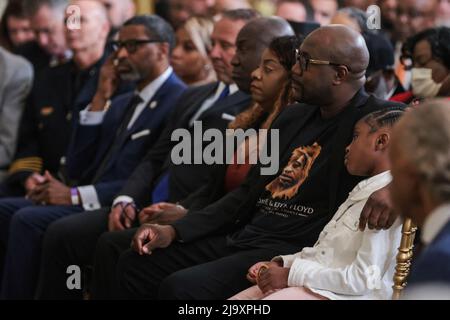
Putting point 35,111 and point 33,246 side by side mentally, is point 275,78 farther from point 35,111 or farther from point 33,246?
point 35,111

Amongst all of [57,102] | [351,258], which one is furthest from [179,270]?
[57,102]

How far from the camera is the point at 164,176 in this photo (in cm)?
381

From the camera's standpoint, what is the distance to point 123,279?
10.0 feet

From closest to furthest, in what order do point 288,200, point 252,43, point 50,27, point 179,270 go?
point 288,200 → point 179,270 → point 252,43 → point 50,27

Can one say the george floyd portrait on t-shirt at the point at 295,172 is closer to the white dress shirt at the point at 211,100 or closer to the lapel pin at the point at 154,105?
the white dress shirt at the point at 211,100

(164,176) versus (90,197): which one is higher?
(164,176)

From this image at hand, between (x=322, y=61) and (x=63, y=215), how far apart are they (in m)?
1.69

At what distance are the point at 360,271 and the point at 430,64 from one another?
1307 mm

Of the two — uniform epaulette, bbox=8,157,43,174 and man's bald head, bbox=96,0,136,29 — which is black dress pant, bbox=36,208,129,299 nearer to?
uniform epaulette, bbox=8,157,43,174

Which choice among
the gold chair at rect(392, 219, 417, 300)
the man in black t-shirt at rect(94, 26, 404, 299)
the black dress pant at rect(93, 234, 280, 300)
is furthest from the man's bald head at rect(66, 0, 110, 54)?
the gold chair at rect(392, 219, 417, 300)

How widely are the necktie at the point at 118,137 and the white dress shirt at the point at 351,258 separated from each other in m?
1.77

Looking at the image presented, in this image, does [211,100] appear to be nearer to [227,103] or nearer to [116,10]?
[227,103]

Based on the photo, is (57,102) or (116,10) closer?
(57,102)

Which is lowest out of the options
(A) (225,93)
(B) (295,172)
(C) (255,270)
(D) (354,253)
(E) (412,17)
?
(C) (255,270)
